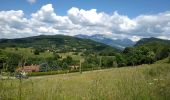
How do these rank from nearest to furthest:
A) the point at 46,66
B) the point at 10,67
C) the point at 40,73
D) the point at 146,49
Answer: the point at 10,67 < the point at 40,73 < the point at 46,66 < the point at 146,49

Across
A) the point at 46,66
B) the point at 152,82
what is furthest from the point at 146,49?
the point at 152,82

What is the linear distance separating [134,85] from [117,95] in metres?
0.92

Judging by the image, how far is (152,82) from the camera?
671 cm

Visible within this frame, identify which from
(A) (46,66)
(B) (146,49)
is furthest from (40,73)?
(B) (146,49)

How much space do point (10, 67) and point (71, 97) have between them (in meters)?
1.62

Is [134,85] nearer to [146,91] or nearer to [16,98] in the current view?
[146,91]

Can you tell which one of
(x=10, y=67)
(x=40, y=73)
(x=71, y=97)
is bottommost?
(x=40, y=73)

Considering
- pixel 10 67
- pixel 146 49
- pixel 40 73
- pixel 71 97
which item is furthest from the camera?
pixel 146 49

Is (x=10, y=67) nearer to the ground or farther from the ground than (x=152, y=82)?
farther from the ground

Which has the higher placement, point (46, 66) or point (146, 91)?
point (146, 91)

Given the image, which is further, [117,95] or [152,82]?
[152,82]

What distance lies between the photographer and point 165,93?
19.1ft

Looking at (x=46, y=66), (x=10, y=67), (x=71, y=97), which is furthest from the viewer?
(x=46, y=66)

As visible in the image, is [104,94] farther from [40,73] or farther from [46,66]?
[46,66]
